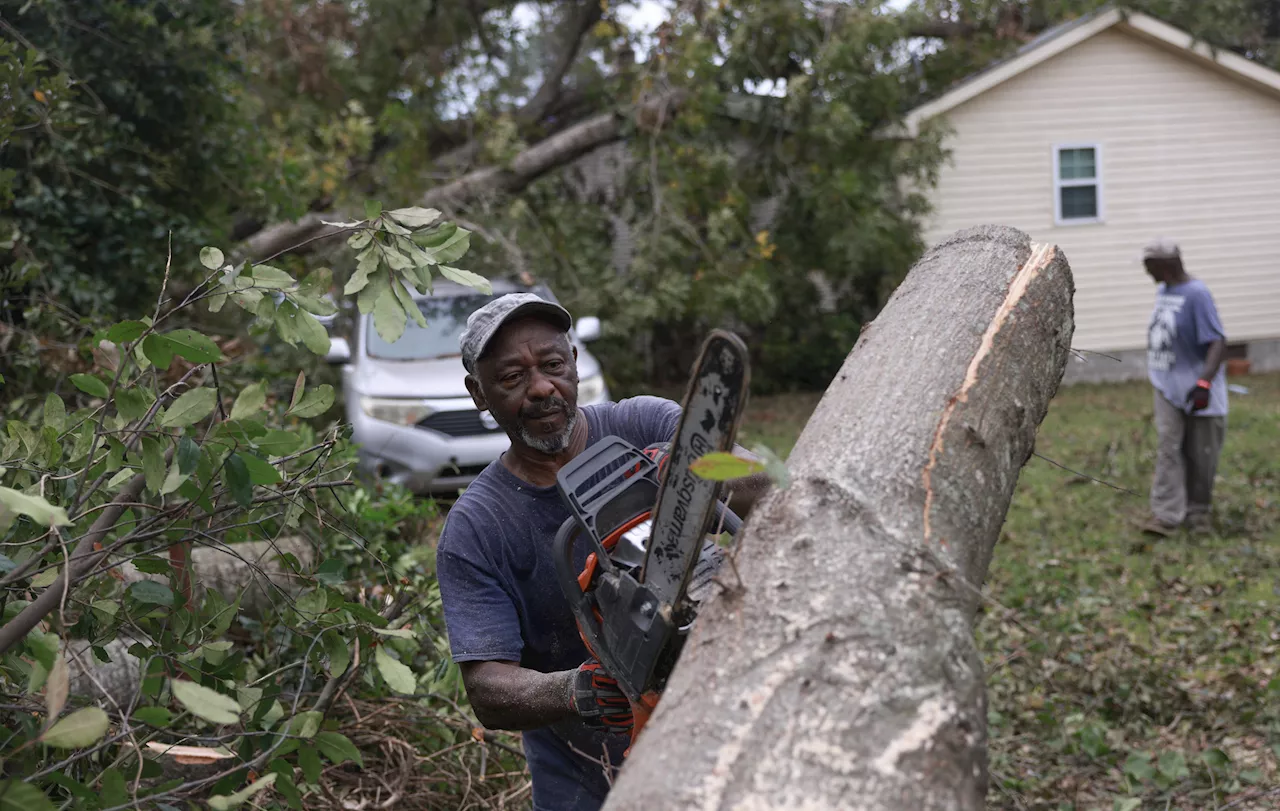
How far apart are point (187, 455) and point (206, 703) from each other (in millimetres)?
523

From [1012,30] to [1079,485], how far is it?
1005cm

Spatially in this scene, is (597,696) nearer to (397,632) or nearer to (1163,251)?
(397,632)

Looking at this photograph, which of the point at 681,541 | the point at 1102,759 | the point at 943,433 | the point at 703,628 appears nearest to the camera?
the point at 703,628

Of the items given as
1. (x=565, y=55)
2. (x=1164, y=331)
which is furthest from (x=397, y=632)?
(x=565, y=55)

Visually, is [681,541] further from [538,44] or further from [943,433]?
[538,44]

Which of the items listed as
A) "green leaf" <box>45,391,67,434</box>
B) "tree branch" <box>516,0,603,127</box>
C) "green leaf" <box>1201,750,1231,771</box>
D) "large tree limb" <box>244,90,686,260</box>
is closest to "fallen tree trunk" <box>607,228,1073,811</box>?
"green leaf" <box>45,391,67,434</box>

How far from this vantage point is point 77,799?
1924mm

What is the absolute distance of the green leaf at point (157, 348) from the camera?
1872 millimetres

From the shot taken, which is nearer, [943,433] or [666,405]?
[943,433]

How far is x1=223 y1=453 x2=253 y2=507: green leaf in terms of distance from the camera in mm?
2014

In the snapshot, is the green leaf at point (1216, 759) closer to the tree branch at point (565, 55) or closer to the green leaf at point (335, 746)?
the green leaf at point (335, 746)

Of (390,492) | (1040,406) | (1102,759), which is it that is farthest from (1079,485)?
(1040,406)

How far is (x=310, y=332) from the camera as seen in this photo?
2.15 meters

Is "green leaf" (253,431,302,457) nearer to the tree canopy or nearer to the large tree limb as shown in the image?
the tree canopy
